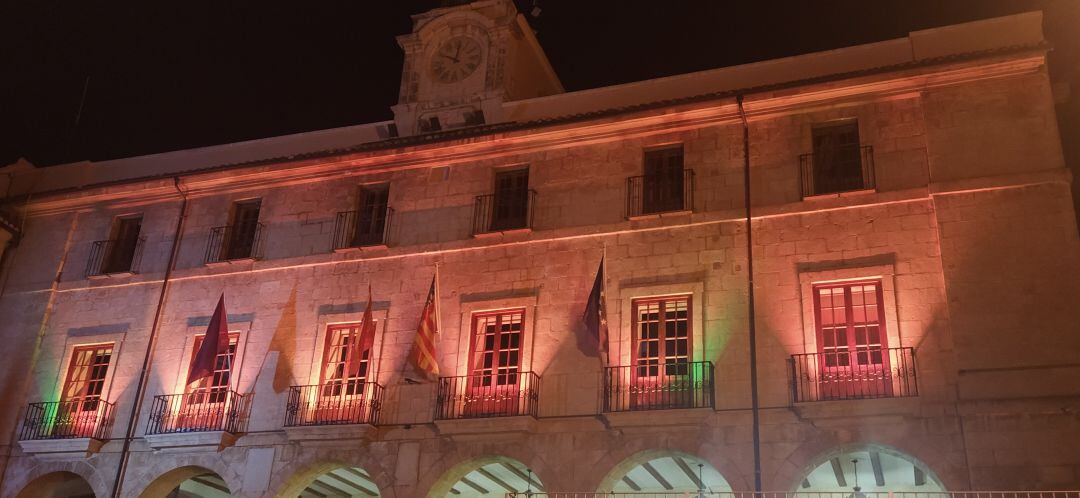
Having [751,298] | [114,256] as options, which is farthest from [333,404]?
[751,298]

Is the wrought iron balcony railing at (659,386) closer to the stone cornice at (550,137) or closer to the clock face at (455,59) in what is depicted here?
the stone cornice at (550,137)

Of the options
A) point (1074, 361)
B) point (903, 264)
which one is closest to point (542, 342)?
point (903, 264)

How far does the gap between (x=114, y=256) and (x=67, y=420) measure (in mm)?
3904

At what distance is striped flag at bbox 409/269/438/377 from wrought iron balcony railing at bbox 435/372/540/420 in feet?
1.58

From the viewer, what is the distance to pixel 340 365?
67.8 ft

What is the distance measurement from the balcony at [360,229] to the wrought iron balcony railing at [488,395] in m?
3.80

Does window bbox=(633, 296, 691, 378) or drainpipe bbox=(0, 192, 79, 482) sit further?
drainpipe bbox=(0, 192, 79, 482)

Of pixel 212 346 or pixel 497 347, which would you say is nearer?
pixel 497 347

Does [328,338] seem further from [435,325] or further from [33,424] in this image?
Answer: [33,424]

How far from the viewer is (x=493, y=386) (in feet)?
63.6

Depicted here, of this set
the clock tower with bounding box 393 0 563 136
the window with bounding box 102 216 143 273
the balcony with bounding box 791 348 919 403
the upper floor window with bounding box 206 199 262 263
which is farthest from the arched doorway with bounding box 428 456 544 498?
the window with bounding box 102 216 143 273

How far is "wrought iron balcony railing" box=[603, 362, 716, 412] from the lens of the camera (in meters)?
17.8

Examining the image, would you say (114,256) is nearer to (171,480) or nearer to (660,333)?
(171,480)

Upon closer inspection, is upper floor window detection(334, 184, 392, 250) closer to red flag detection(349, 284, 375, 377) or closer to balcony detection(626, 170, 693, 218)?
red flag detection(349, 284, 375, 377)
